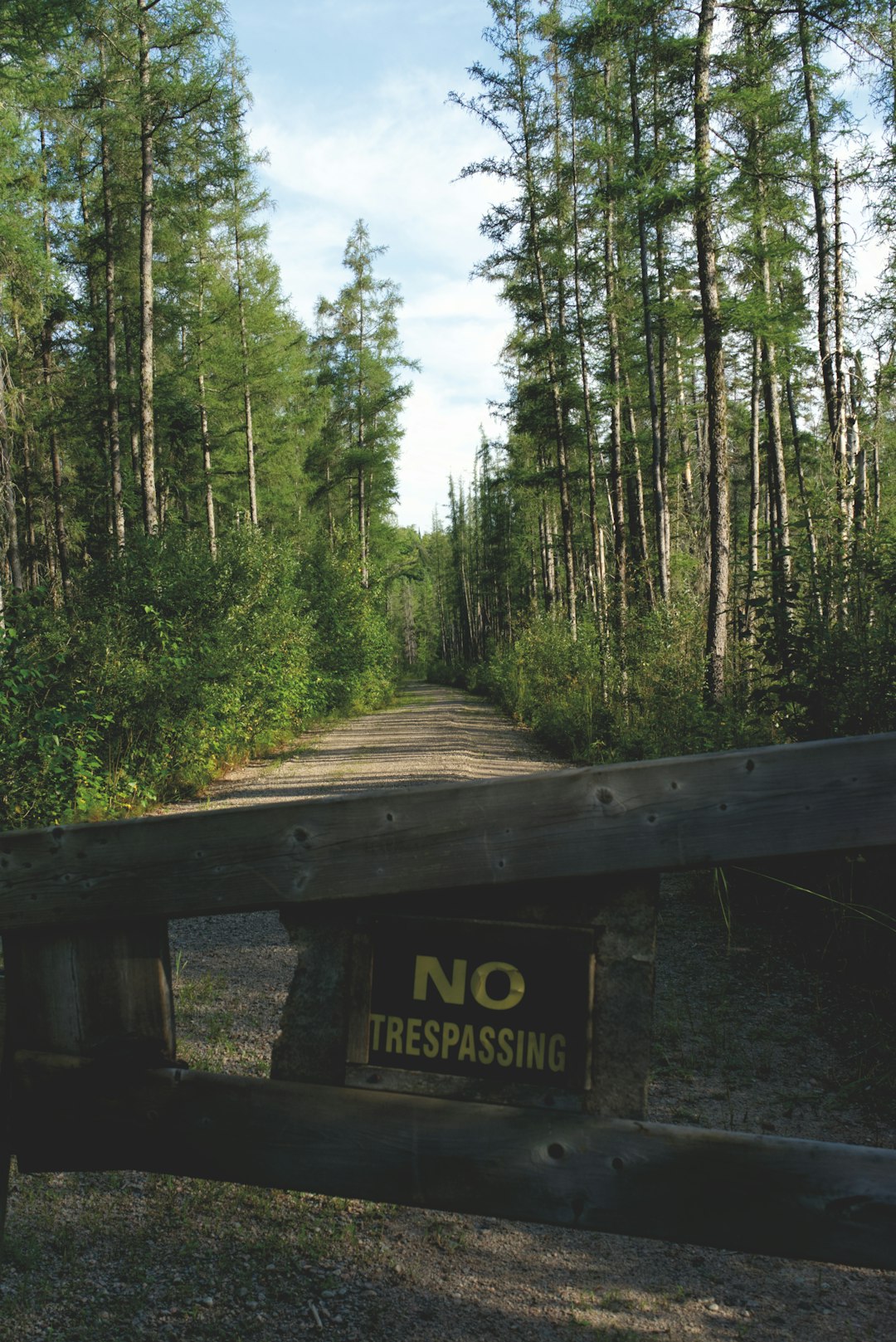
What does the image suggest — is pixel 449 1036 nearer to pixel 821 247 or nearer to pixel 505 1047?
pixel 505 1047

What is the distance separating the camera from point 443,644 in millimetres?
84500

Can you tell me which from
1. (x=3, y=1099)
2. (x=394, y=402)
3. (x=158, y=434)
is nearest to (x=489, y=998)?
(x=3, y=1099)

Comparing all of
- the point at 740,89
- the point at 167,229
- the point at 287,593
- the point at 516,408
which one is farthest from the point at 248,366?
the point at 740,89

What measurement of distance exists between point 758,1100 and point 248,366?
2853 cm

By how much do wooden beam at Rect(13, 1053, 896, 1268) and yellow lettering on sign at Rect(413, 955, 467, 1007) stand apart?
8.6 inches

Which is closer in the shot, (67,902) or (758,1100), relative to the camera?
(67,902)

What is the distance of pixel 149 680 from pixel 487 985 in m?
9.80

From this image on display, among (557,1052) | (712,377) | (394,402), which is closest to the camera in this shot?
(557,1052)

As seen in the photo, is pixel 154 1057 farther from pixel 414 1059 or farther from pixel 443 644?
pixel 443 644

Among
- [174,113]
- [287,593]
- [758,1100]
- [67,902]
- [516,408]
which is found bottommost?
[758,1100]

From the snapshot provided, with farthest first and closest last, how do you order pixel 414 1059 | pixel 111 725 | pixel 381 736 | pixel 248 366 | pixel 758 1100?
pixel 248 366
pixel 381 736
pixel 111 725
pixel 758 1100
pixel 414 1059

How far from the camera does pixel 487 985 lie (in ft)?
6.32

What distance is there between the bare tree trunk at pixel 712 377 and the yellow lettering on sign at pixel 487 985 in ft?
32.4

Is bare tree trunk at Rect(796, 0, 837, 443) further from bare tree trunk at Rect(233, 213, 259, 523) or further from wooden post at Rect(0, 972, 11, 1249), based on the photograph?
wooden post at Rect(0, 972, 11, 1249)
